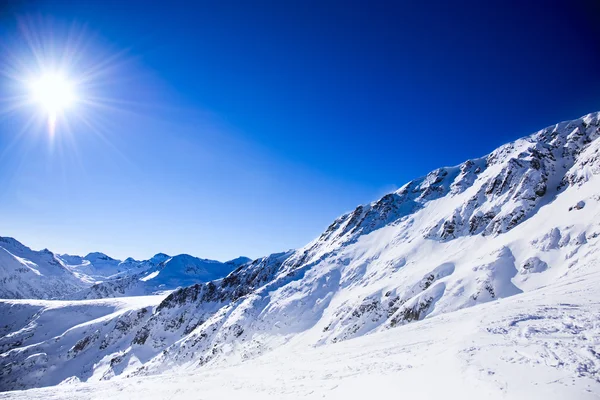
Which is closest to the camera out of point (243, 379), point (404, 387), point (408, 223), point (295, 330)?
point (404, 387)

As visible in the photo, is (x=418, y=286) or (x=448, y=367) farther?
(x=418, y=286)

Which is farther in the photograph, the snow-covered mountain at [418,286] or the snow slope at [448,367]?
the snow-covered mountain at [418,286]

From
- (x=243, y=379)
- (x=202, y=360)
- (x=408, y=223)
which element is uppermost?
(x=408, y=223)

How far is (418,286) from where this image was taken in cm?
5381

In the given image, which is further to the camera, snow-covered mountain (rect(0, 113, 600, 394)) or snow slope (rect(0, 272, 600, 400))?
snow-covered mountain (rect(0, 113, 600, 394))

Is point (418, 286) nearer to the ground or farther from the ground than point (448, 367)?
nearer to the ground

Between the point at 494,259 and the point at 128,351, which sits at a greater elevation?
the point at 494,259

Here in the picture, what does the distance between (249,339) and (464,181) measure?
7367cm

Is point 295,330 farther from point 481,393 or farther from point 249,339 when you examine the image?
point 481,393

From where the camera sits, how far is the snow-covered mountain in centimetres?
2346

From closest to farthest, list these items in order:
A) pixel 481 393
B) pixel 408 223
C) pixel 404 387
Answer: pixel 481 393 → pixel 404 387 → pixel 408 223

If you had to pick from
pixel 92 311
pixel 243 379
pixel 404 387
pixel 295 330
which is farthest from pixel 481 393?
pixel 92 311

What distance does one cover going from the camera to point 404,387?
1257 centimetres

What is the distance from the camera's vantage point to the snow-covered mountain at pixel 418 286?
23.5 m
